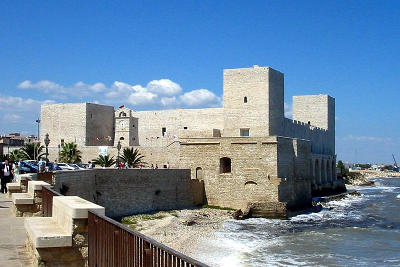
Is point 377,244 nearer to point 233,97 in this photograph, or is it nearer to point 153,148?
point 233,97

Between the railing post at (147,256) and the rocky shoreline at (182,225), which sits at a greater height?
the railing post at (147,256)

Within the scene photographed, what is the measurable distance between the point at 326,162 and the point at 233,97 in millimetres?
14235

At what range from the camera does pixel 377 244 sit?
2009 cm

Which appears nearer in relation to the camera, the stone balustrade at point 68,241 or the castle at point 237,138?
the stone balustrade at point 68,241

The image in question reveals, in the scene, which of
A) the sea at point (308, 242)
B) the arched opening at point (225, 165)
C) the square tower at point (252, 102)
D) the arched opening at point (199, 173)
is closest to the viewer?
the sea at point (308, 242)

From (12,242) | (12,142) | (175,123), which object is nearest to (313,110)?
(175,123)

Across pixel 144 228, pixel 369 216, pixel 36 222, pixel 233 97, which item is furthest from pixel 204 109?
pixel 36 222

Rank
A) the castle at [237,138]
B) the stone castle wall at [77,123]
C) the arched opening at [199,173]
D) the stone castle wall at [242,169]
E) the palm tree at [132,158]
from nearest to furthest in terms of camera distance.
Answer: the stone castle wall at [242,169]
the castle at [237,138]
the arched opening at [199,173]
the palm tree at [132,158]
the stone castle wall at [77,123]

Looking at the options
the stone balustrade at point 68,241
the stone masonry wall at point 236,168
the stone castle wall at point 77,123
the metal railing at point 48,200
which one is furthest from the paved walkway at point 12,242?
the stone castle wall at point 77,123

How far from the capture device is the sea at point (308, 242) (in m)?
16.4

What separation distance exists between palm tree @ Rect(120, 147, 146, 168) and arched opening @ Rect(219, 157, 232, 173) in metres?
8.13

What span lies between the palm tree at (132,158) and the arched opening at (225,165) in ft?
26.7

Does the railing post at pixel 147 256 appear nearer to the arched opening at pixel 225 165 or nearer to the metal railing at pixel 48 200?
the metal railing at pixel 48 200

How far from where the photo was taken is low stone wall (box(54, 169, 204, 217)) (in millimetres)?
21625
